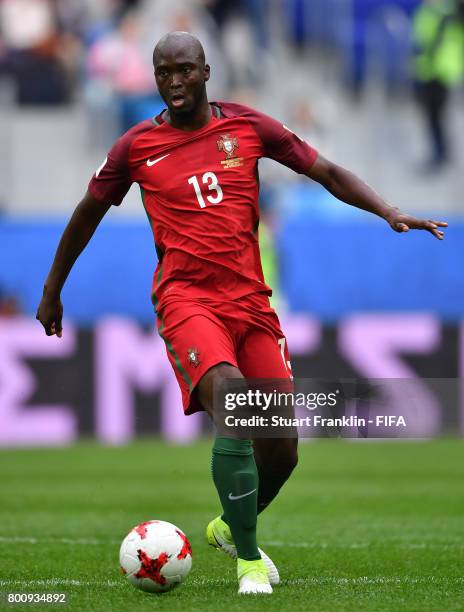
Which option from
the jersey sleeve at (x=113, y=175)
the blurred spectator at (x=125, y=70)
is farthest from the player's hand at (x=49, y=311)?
the blurred spectator at (x=125, y=70)

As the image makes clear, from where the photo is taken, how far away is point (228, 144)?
227 inches

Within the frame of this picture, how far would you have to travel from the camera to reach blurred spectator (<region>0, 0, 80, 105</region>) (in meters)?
19.1

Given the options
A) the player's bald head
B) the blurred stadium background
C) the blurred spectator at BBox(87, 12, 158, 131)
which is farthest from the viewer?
the blurred spectator at BBox(87, 12, 158, 131)

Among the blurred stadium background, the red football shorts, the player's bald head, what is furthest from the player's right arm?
the blurred stadium background

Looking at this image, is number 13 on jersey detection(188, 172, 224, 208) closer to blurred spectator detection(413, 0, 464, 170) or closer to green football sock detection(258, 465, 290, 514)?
green football sock detection(258, 465, 290, 514)

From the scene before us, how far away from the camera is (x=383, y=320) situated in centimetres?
1433

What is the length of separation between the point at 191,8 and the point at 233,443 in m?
15.2

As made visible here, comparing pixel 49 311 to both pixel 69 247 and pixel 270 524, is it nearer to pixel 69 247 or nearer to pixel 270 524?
pixel 69 247

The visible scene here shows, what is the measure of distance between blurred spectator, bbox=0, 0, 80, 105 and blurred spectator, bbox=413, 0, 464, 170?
195 inches

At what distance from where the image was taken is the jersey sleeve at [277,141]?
5.85 m

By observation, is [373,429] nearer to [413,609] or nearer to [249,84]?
[413,609]

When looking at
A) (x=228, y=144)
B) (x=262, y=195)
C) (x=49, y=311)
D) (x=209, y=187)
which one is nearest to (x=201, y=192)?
(x=209, y=187)

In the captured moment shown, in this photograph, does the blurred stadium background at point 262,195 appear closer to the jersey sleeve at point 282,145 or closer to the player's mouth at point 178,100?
the jersey sleeve at point 282,145

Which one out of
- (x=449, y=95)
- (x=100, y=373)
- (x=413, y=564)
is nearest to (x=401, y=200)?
(x=449, y=95)
